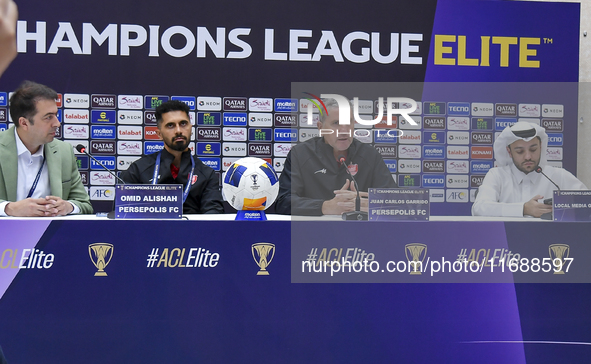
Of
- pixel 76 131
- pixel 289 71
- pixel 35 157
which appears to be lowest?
pixel 35 157

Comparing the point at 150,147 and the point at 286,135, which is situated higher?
the point at 286,135

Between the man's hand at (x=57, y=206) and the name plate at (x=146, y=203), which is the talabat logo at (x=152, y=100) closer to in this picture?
the man's hand at (x=57, y=206)

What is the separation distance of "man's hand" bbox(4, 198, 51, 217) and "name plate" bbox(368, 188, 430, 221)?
4.10ft

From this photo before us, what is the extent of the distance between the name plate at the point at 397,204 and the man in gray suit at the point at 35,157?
4.42 ft

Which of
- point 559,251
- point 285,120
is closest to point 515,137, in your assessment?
point 559,251

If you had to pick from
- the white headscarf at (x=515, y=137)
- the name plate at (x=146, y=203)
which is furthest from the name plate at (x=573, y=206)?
the name plate at (x=146, y=203)

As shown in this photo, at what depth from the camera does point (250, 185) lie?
5.86 ft

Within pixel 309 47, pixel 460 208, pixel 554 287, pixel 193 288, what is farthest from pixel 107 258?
pixel 460 208

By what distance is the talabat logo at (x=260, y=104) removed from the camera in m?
3.69

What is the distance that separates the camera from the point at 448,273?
5.80ft

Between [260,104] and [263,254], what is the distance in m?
2.15

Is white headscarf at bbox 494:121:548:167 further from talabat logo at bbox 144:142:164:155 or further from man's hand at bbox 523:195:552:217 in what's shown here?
talabat logo at bbox 144:142:164:155

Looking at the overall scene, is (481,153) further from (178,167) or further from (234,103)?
(178,167)

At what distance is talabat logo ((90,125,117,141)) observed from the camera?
362 centimetres
